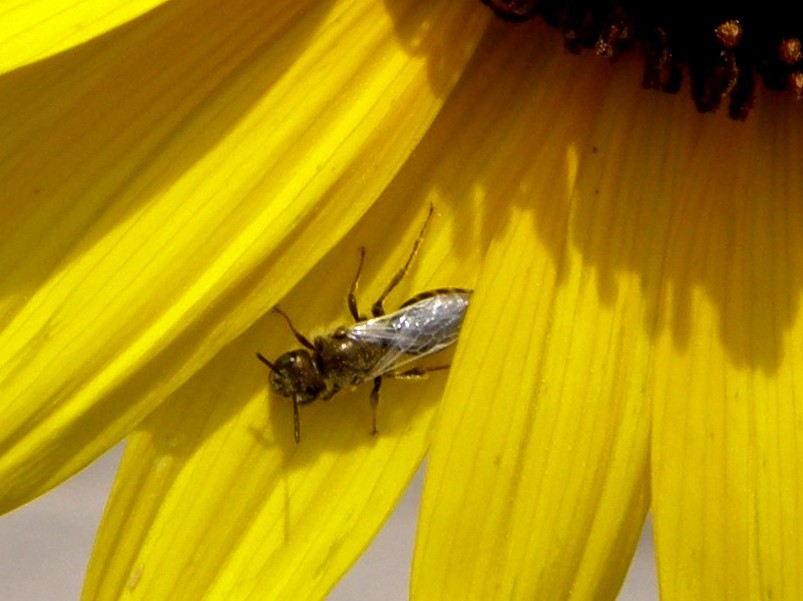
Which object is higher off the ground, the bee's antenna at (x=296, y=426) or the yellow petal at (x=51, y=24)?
the yellow petal at (x=51, y=24)

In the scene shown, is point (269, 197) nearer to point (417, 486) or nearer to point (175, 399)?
point (175, 399)

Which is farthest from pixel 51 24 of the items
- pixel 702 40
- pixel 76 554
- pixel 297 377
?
pixel 76 554

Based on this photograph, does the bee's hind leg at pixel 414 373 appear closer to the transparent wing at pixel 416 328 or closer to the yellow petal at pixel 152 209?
the transparent wing at pixel 416 328

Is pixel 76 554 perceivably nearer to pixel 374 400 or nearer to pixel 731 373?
pixel 374 400

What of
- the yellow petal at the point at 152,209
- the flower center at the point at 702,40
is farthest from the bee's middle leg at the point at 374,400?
the flower center at the point at 702,40

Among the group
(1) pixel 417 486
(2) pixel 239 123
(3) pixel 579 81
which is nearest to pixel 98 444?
(2) pixel 239 123

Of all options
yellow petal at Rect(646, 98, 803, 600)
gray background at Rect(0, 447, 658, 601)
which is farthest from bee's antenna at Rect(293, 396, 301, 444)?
gray background at Rect(0, 447, 658, 601)
